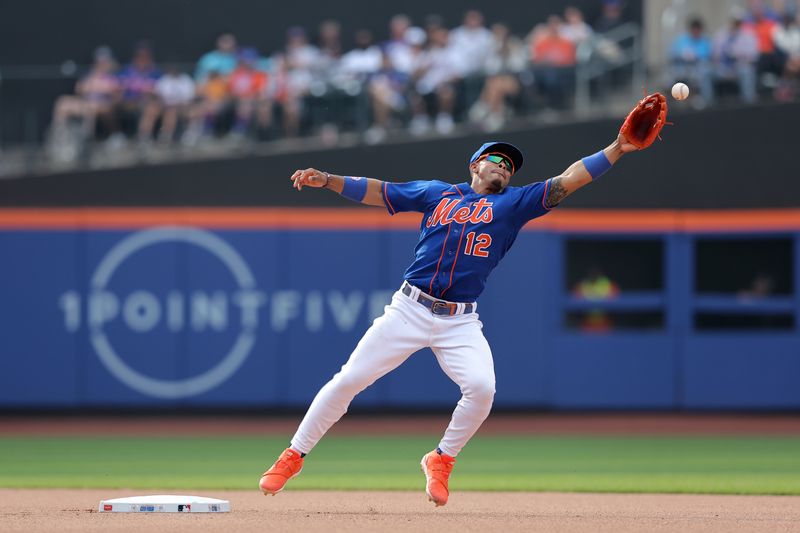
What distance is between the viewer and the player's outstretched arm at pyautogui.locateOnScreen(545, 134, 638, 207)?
6.11 meters

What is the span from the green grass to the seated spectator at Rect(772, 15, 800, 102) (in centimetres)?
412

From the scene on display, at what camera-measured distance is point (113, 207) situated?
43.8ft

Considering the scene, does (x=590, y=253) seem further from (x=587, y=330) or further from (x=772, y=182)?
(x=772, y=182)

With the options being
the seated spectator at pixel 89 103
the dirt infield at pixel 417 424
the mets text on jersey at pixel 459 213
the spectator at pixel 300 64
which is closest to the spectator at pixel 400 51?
the spectator at pixel 300 64

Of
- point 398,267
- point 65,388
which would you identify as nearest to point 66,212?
point 65,388

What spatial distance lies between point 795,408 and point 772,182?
99.0 inches

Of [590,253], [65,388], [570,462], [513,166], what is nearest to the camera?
[513,166]

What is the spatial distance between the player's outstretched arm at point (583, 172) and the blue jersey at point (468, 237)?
2.0 inches

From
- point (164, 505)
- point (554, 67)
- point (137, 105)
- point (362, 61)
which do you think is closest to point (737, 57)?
point (554, 67)

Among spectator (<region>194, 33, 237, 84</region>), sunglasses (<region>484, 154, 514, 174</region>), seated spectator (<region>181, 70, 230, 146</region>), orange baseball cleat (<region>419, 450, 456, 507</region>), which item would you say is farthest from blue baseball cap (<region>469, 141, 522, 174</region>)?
spectator (<region>194, 33, 237, 84</region>)

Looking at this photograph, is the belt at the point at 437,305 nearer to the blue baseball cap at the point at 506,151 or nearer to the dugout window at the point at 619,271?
the blue baseball cap at the point at 506,151

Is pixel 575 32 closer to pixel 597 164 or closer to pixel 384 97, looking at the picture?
pixel 384 97

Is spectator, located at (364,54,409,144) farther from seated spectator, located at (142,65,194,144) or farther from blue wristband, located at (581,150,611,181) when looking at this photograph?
blue wristband, located at (581,150,611,181)

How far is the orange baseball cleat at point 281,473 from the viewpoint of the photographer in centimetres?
621
